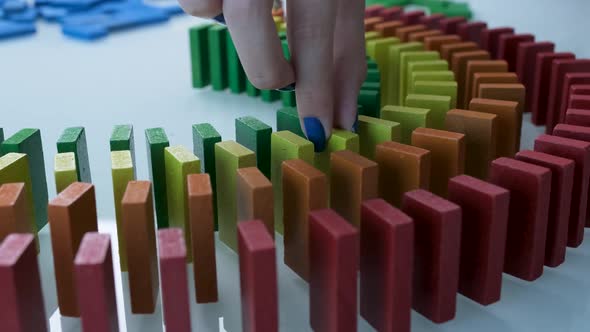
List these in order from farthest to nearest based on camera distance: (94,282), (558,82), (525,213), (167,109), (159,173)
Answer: (167,109), (558,82), (159,173), (525,213), (94,282)

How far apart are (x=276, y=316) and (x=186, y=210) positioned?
0.26m

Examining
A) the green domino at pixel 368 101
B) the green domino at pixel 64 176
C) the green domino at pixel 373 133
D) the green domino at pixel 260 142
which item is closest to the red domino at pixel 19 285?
the green domino at pixel 64 176

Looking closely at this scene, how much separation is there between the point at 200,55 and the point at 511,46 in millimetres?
758

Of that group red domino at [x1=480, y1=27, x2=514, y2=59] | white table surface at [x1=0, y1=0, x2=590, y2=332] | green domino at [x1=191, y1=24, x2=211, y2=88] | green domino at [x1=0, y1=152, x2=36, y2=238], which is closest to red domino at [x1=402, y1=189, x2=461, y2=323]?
white table surface at [x1=0, y1=0, x2=590, y2=332]

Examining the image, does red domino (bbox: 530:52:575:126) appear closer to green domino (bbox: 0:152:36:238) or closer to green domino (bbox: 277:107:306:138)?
green domino (bbox: 277:107:306:138)

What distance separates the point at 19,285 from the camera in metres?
0.65

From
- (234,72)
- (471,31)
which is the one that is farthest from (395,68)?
(234,72)

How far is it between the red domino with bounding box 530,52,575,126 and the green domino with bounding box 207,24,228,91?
74cm

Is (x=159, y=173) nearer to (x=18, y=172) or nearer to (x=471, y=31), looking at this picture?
(x=18, y=172)

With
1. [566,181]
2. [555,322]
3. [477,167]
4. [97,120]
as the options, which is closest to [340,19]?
[477,167]

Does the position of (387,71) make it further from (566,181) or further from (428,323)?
(428,323)

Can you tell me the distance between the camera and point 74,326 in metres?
0.79

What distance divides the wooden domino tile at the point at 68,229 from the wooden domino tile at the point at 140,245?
5 cm

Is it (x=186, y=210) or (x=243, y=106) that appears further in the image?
(x=243, y=106)
